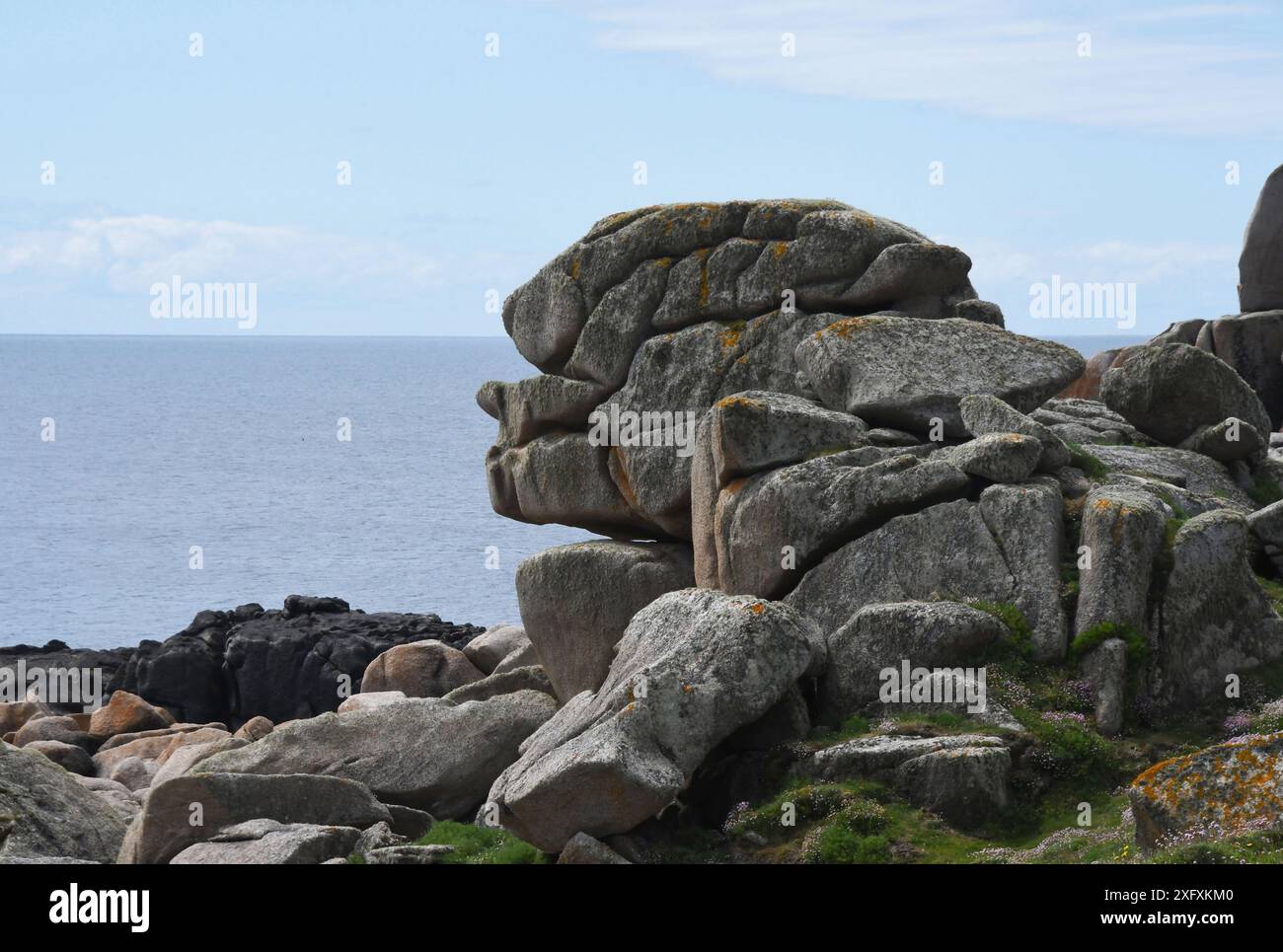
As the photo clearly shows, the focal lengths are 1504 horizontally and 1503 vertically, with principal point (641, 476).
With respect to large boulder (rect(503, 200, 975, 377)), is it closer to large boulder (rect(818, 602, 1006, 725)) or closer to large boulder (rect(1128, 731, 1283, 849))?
large boulder (rect(818, 602, 1006, 725))

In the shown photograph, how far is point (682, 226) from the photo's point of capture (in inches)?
1423

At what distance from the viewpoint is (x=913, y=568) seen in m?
26.6

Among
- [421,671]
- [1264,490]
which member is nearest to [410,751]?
[421,671]

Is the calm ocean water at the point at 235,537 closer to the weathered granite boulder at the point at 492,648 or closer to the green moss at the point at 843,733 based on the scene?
the weathered granite boulder at the point at 492,648

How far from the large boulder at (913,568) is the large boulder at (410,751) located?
771cm

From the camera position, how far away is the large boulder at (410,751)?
30516mm

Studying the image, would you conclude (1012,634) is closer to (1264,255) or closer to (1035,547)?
(1035,547)

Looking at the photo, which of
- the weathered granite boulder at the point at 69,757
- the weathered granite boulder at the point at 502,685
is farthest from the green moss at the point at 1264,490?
the weathered granite boulder at the point at 69,757

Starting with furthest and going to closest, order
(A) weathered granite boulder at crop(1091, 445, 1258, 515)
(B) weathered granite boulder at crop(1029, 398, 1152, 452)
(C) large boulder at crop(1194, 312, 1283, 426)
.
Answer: (C) large boulder at crop(1194, 312, 1283, 426) → (B) weathered granite boulder at crop(1029, 398, 1152, 452) → (A) weathered granite boulder at crop(1091, 445, 1258, 515)

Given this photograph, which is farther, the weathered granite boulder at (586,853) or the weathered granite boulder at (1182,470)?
the weathered granite boulder at (1182,470)

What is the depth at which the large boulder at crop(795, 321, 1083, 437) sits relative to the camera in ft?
99.6

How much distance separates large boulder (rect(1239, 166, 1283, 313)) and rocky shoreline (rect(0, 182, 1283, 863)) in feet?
69.2

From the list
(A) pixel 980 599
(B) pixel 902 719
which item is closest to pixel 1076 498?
(A) pixel 980 599

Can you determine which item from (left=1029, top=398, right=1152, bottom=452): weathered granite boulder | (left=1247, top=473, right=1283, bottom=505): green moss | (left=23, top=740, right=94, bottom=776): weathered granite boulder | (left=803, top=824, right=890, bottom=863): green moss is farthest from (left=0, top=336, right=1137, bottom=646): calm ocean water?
(left=803, top=824, right=890, bottom=863): green moss
